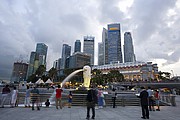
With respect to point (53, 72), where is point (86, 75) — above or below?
below

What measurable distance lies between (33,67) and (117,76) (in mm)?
148913

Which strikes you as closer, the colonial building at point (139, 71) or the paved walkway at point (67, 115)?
the paved walkway at point (67, 115)

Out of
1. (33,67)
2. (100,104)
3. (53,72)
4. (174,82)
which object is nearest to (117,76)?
(174,82)

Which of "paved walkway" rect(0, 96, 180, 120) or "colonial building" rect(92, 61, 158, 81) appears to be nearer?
"paved walkway" rect(0, 96, 180, 120)

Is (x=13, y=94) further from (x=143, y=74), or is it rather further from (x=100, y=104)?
(x=143, y=74)

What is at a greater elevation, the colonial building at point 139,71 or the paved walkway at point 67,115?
the colonial building at point 139,71

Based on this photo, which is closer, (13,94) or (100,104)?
(13,94)

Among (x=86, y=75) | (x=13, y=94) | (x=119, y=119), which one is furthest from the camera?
(x=86, y=75)

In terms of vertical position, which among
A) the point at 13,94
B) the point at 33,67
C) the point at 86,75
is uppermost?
the point at 33,67

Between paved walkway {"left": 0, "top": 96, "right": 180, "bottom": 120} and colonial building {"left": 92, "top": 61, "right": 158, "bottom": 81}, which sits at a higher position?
colonial building {"left": 92, "top": 61, "right": 158, "bottom": 81}

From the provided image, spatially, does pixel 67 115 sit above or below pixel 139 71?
below

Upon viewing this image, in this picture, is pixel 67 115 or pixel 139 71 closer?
pixel 67 115

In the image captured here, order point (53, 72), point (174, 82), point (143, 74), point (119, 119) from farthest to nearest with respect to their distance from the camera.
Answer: point (143, 74) < point (53, 72) < point (174, 82) < point (119, 119)

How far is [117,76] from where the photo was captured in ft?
295
